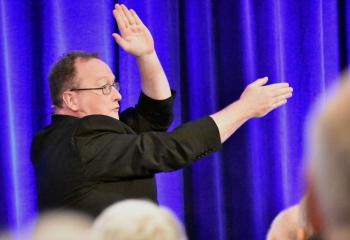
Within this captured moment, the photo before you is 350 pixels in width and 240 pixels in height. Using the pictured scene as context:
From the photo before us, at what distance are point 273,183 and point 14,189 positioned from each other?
1035mm

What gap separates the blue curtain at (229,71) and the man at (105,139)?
34 centimetres

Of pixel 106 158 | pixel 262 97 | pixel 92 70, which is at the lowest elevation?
pixel 106 158

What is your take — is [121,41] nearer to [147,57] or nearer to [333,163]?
[147,57]

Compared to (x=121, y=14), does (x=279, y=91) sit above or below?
below

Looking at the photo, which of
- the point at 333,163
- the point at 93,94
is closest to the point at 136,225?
the point at 333,163

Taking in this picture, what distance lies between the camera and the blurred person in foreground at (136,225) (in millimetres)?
593

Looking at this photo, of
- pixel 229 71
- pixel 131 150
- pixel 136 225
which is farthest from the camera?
pixel 229 71

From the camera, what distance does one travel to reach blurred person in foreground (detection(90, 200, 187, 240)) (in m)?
0.59

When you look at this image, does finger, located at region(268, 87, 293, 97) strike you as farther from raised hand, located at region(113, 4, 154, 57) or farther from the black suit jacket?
raised hand, located at region(113, 4, 154, 57)

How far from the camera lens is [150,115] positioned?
186cm

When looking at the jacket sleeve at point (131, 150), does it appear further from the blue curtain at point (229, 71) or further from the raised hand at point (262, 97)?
the blue curtain at point (229, 71)

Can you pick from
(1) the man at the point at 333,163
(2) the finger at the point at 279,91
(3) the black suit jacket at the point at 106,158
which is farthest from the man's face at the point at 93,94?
(1) the man at the point at 333,163

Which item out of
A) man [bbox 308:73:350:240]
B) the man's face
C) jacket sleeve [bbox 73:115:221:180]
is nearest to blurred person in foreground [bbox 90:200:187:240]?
man [bbox 308:73:350:240]

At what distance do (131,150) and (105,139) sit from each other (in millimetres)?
90
